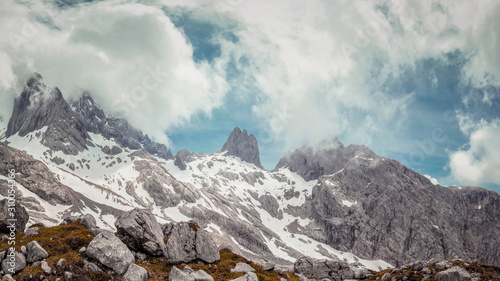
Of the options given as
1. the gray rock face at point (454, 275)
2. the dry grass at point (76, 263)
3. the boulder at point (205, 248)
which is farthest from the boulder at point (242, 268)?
the gray rock face at point (454, 275)

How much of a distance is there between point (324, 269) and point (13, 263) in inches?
1687

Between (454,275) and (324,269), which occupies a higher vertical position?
(454,275)

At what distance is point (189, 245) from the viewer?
33.7 metres

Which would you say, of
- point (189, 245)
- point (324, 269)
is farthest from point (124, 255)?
point (324, 269)

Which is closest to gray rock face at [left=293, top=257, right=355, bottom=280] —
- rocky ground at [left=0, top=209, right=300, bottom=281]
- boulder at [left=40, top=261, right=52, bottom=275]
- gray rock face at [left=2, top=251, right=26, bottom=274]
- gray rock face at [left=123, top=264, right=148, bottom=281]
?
rocky ground at [left=0, top=209, right=300, bottom=281]

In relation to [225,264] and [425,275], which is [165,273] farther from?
[425,275]

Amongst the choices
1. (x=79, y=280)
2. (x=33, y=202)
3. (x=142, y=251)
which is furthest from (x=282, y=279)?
(x=33, y=202)

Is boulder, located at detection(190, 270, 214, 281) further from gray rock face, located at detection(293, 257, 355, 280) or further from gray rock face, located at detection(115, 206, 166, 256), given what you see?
gray rock face, located at detection(293, 257, 355, 280)

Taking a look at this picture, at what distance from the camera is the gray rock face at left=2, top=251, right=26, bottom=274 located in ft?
78.3

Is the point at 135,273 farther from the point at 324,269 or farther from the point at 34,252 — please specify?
the point at 324,269

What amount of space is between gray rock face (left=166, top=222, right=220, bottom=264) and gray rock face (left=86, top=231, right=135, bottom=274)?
4983 millimetres

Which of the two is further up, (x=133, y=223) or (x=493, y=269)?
(x=493, y=269)

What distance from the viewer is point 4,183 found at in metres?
181

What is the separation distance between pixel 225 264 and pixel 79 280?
16190 mm
